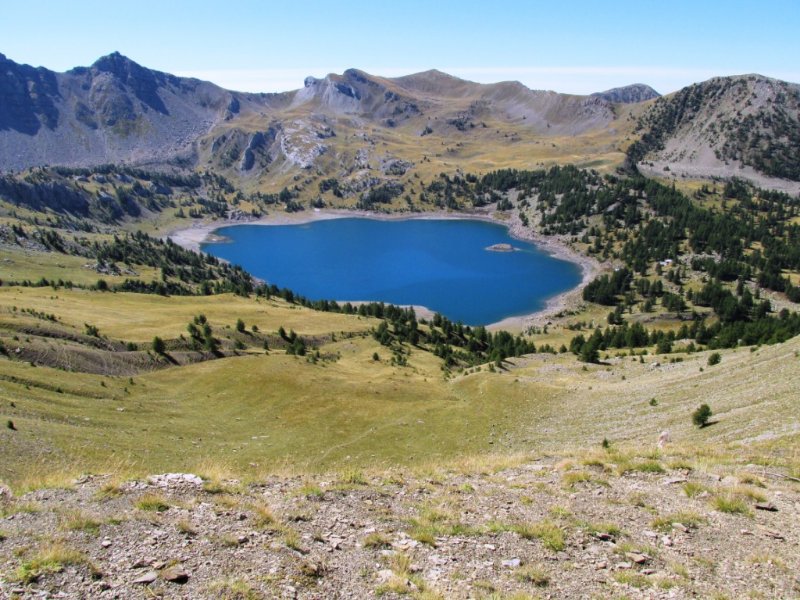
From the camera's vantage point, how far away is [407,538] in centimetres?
1611

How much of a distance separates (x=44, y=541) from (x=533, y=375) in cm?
5813

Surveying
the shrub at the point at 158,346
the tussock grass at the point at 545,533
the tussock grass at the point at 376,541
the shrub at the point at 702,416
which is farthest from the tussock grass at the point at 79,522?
the shrub at the point at 158,346

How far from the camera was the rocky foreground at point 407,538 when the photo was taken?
12.9 metres

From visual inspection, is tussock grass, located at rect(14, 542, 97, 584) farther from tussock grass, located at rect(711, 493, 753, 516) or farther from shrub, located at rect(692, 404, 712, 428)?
shrub, located at rect(692, 404, 712, 428)

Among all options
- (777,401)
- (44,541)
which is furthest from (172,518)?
(777,401)

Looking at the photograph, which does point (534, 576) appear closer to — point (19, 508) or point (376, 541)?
point (376, 541)

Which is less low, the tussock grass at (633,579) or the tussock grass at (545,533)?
the tussock grass at (633,579)

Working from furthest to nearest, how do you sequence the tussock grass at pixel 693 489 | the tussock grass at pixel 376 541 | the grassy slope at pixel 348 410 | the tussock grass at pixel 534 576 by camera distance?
the grassy slope at pixel 348 410 < the tussock grass at pixel 693 489 < the tussock grass at pixel 376 541 < the tussock grass at pixel 534 576

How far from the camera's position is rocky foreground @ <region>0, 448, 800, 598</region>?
42.3 ft

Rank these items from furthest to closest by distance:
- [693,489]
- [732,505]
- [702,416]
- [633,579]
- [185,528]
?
[702,416] < [693,489] < [732,505] < [185,528] < [633,579]

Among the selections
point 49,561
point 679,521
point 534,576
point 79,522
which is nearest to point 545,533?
point 534,576

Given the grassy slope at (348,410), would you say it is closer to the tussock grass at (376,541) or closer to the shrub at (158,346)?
the shrub at (158,346)

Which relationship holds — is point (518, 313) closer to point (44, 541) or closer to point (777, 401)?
point (777, 401)

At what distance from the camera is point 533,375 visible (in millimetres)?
64812
